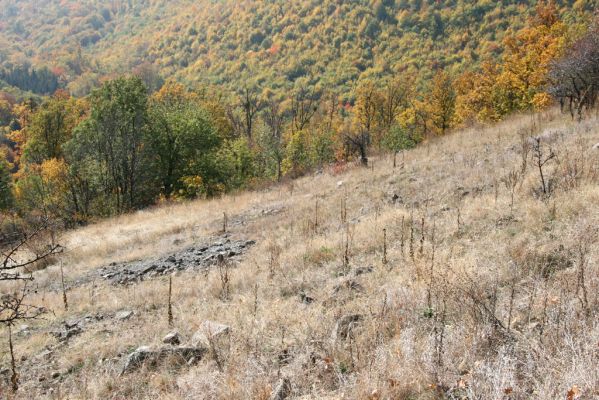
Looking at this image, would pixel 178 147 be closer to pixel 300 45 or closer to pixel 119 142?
pixel 119 142

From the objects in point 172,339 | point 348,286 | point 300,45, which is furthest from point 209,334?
point 300,45

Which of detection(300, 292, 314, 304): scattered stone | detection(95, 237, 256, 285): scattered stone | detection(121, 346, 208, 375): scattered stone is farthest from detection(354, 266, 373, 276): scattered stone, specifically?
detection(95, 237, 256, 285): scattered stone

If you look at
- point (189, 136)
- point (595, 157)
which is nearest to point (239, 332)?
point (595, 157)

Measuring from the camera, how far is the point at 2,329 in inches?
278

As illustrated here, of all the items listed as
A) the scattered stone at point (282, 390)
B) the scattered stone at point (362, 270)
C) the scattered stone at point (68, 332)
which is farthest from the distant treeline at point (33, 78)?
the scattered stone at point (282, 390)

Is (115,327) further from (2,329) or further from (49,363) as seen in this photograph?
(2,329)

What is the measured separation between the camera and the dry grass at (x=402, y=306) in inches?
116

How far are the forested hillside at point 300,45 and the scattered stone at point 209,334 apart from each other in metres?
79.7

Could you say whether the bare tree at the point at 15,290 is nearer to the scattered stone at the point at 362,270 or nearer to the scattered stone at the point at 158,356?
the scattered stone at the point at 158,356

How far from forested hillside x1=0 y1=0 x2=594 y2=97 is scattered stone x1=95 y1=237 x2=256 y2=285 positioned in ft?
245

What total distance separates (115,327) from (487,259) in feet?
16.5

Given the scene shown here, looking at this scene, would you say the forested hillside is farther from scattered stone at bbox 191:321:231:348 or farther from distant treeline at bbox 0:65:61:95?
scattered stone at bbox 191:321:231:348

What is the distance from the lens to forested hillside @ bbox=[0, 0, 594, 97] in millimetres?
93812

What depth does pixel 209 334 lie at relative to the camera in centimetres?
438
